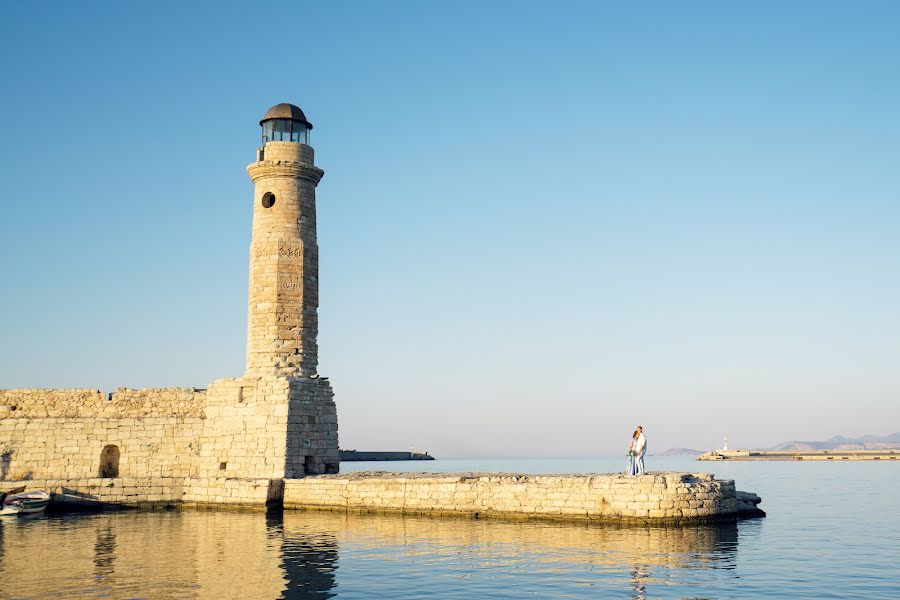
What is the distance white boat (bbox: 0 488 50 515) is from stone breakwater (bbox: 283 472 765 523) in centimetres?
696

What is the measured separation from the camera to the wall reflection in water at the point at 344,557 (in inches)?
506

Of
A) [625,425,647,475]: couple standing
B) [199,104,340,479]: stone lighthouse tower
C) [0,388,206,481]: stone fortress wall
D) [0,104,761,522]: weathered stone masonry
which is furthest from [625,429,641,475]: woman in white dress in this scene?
[0,388,206,481]: stone fortress wall

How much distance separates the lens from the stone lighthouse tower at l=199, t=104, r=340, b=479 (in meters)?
24.3

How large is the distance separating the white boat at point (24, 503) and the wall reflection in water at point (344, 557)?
6.96ft

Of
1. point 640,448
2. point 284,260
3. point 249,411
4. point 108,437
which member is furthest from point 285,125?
point 640,448

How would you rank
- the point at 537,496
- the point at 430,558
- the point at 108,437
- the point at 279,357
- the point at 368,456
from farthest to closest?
the point at 368,456 → the point at 108,437 → the point at 279,357 → the point at 537,496 → the point at 430,558

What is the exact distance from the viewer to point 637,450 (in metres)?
20.6

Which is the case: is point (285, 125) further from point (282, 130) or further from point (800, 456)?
point (800, 456)

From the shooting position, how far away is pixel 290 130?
26859 millimetres

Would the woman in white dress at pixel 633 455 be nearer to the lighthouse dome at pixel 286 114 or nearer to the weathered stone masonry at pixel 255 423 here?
the weathered stone masonry at pixel 255 423

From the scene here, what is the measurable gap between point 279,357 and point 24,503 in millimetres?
8082

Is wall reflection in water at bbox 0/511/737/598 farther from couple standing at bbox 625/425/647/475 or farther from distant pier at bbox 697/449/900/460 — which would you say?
distant pier at bbox 697/449/900/460

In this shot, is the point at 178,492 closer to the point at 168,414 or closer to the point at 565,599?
the point at 168,414

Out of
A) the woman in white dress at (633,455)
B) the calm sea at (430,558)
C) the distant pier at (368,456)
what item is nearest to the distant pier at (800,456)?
the distant pier at (368,456)
